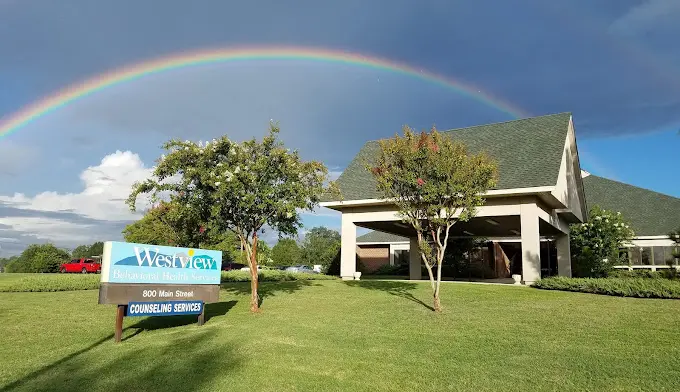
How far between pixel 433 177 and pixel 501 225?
16951mm

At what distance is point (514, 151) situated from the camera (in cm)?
2370

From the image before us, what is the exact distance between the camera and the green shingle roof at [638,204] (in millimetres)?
32375

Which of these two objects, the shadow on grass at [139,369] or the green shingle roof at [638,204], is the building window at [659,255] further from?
the shadow on grass at [139,369]

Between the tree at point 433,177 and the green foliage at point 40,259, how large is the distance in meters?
38.6

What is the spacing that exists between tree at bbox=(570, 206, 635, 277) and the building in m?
1.09

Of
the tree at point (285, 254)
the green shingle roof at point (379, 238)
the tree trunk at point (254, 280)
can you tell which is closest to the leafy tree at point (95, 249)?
the tree at point (285, 254)

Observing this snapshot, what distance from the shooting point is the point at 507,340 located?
9.12 metres

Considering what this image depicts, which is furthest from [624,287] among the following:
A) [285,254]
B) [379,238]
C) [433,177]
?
[285,254]

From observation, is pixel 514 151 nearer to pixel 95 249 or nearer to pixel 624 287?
pixel 624 287

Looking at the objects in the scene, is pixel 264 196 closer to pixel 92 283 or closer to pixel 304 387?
pixel 304 387

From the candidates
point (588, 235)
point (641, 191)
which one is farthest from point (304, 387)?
point (641, 191)

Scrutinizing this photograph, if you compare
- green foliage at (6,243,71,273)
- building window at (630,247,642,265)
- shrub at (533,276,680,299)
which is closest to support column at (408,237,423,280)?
shrub at (533,276,680,299)

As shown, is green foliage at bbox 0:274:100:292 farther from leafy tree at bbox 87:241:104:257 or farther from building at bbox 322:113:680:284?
leafy tree at bbox 87:241:104:257

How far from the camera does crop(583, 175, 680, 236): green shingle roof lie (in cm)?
3238
